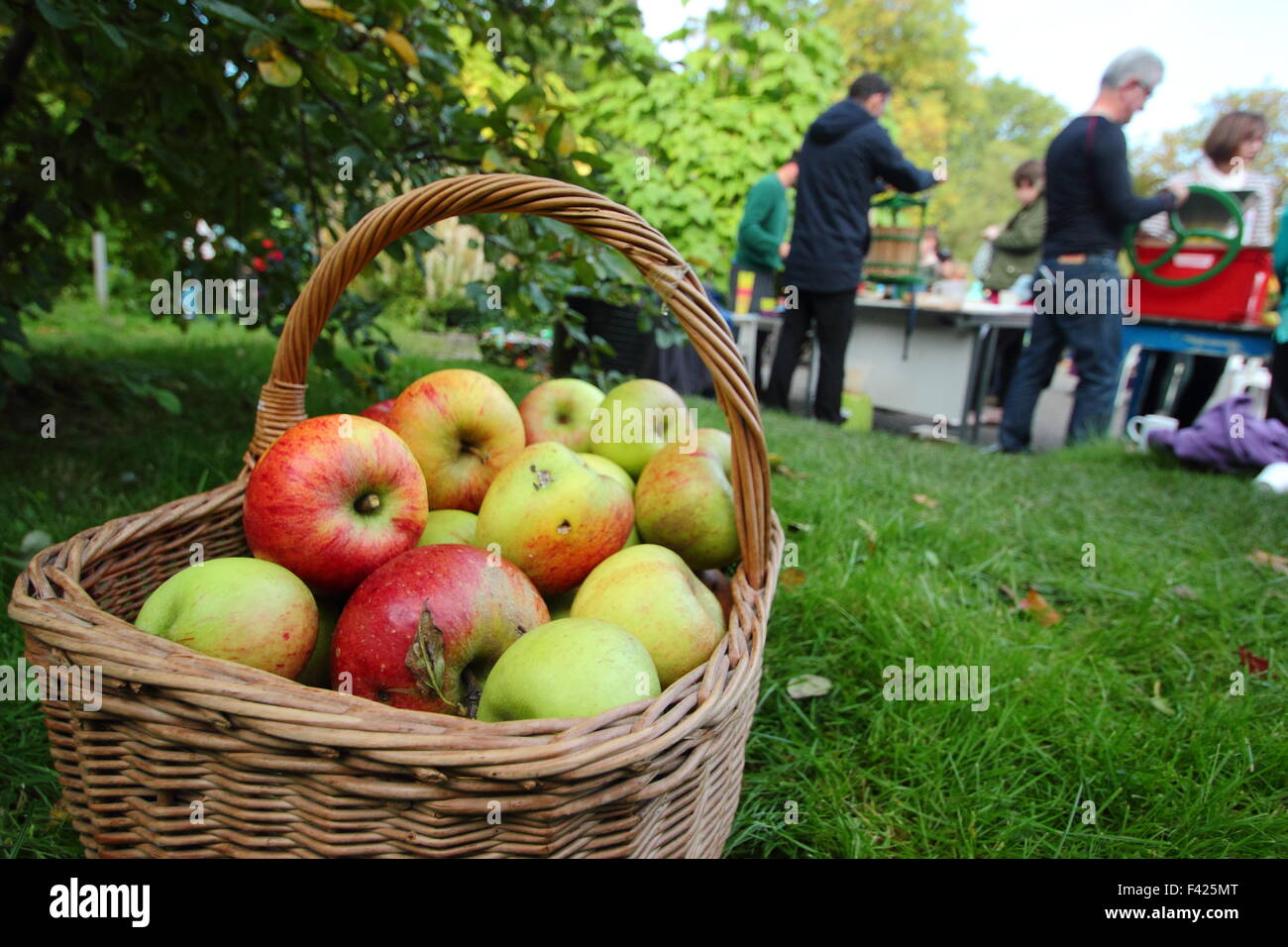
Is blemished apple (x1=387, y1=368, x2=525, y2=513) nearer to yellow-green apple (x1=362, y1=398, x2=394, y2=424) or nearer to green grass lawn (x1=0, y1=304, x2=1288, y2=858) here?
yellow-green apple (x1=362, y1=398, x2=394, y2=424)

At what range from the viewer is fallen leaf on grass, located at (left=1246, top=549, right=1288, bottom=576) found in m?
2.76

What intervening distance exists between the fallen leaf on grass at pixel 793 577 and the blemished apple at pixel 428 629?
1188 mm

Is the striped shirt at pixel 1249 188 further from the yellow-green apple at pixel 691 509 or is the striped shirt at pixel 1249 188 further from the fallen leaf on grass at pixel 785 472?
the yellow-green apple at pixel 691 509

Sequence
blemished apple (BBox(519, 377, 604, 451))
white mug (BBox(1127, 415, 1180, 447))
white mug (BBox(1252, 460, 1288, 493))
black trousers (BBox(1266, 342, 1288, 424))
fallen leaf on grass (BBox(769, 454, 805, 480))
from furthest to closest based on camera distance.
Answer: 1. white mug (BBox(1127, 415, 1180, 447))
2. black trousers (BBox(1266, 342, 1288, 424))
3. white mug (BBox(1252, 460, 1288, 493))
4. fallen leaf on grass (BBox(769, 454, 805, 480))
5. blemished apple (BBox(519, 377, 604, 451))

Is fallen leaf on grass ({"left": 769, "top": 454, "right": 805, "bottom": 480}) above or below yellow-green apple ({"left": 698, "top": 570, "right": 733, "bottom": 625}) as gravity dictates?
below

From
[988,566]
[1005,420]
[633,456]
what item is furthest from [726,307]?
[633,456]

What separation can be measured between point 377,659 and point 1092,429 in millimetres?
5521

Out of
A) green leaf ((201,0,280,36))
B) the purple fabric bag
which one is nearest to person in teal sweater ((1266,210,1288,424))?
the purple fabric bag

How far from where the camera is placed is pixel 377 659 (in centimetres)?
109

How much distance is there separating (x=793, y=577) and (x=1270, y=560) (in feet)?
6.51

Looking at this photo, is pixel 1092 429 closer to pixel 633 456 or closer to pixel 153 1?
pixel 633 456

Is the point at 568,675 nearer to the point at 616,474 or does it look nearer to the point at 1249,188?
the point at 616,474

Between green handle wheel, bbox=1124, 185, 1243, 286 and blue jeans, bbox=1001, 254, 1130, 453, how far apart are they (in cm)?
34

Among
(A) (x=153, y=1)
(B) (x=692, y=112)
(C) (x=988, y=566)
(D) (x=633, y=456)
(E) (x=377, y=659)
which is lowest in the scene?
(C) (x=988, y=566)
